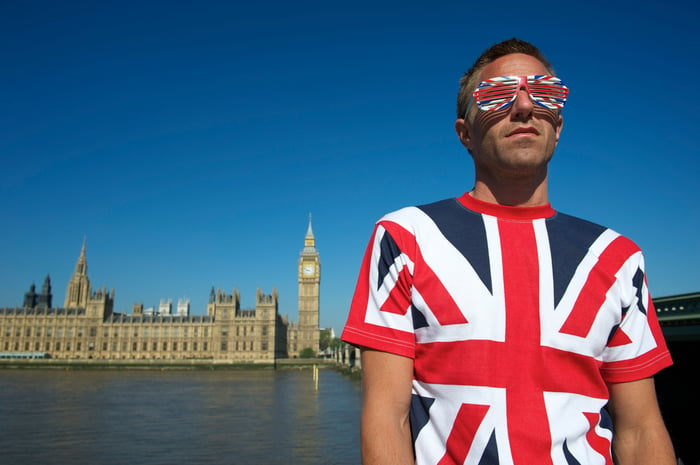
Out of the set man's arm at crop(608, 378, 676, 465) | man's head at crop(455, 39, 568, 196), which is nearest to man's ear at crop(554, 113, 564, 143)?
man's head at crop(455, 39, 568, 196)

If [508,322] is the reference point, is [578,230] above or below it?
above

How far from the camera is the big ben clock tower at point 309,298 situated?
10250 centimetres

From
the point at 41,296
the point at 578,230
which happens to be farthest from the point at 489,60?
the point at 41,296

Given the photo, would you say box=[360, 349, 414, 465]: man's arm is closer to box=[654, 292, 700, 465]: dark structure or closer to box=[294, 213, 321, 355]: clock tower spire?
box=[654, 292, 700, 465]: dark structure

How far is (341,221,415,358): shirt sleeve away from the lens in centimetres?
158

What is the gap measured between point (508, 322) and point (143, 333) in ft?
321

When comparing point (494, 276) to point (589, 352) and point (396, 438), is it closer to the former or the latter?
point (589, 352)

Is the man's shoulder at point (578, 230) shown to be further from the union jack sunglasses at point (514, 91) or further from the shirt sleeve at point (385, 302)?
the shirt sleeve at point (385, 302)

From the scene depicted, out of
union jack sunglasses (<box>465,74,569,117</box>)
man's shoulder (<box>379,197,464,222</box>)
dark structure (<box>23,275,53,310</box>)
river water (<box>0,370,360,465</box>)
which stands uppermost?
dark structure (<box>23,275,53,310</box>)

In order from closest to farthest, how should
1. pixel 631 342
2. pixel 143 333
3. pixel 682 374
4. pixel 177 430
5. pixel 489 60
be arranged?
1. pixel 631 342
2. pixel 489 60
3. pixel 682 374
4. pixel 177 430
5. pixel 143 333

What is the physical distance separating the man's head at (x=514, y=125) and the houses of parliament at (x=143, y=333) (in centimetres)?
8821

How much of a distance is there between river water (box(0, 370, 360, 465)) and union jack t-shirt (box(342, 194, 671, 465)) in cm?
1443

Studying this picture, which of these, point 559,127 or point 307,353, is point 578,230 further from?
point 307,353

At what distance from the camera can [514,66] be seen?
6.04ft
